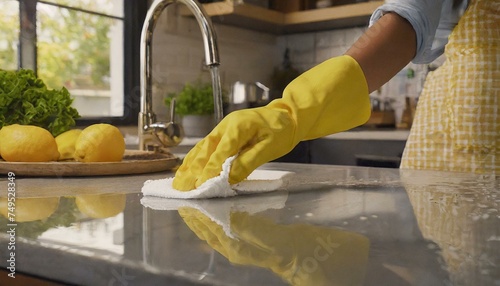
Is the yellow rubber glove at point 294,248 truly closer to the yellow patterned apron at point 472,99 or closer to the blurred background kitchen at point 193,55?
the yellow patterned apron at point 472,99

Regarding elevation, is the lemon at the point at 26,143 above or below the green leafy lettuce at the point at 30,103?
below

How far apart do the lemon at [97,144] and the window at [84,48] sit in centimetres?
120

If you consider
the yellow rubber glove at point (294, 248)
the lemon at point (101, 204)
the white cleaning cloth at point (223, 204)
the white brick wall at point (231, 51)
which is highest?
the white brick wall at point (231, 51)

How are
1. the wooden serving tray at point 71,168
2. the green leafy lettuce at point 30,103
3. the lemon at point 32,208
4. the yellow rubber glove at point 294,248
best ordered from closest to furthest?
1. the yellow rubber glove at point 294,248
2. the lemon at point 32,208
3. the wooden serving tray at point 71,168
4. the green leafy lettuce at point 30,103

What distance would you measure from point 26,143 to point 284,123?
0.46 metres

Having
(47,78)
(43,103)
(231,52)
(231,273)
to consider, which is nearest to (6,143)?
(43,103)

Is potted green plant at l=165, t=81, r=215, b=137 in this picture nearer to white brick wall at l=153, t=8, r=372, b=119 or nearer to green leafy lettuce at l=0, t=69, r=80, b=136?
white brick wall at l=153, t=8, r=372, b=119

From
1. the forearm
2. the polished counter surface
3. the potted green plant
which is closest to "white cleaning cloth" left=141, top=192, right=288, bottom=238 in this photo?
the polished counter surface

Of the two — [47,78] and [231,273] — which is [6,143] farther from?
[47,78]

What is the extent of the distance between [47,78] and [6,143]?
1.28m

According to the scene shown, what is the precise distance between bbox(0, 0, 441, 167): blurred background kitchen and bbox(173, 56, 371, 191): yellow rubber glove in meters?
1.44

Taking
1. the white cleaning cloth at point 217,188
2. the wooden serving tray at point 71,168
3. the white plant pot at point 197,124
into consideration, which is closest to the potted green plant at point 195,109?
the white plant pot at point 197,124

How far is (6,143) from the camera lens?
95 cm

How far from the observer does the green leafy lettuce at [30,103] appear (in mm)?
1038
